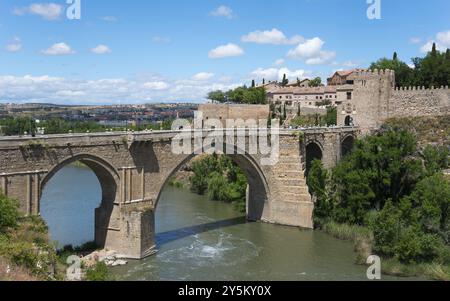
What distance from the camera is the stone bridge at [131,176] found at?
65.5 ft

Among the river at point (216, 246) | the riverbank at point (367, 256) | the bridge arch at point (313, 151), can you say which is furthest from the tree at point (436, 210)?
the bridge arch at point (313, 151)

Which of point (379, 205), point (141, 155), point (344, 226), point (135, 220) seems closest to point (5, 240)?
point (135, 220)

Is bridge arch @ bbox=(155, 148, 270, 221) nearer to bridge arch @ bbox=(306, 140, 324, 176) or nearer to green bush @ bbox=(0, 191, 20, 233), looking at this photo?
bridge arch @ bbox=(306, 140, 324, 176)

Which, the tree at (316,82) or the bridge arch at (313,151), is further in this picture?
the tree at (316,82)

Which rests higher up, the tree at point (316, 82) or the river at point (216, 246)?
the tree at point (316, 82)

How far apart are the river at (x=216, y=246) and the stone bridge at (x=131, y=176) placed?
1278mm

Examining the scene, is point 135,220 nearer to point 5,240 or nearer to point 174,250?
point 174,250

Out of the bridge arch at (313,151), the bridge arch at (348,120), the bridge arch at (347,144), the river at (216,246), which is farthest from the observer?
the bridge arch at (348,120)

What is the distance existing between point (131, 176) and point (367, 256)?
37.2ft

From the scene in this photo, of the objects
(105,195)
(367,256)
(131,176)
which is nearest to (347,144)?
(367,256)

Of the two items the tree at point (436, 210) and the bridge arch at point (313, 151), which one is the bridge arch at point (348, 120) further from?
the tree at point (436, 210)

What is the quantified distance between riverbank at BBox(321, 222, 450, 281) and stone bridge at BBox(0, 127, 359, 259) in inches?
86.5

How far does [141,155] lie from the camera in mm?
24453

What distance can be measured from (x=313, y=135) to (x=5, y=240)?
23.5 m
